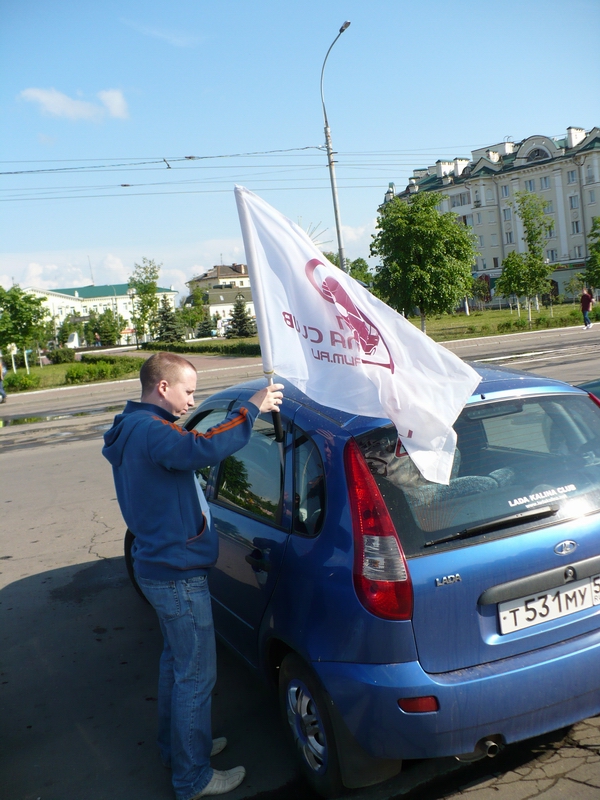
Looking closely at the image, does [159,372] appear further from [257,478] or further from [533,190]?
[533,190]

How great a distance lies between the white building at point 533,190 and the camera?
256 feet

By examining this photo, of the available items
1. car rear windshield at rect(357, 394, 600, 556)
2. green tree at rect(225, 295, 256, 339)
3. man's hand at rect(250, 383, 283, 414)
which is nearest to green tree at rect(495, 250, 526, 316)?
green tree at rect(225, 295, 256, 339)

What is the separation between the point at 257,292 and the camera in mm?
2830

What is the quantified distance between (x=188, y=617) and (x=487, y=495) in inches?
50.1

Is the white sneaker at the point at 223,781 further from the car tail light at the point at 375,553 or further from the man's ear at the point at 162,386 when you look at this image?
the man's ear at the point at 162,386

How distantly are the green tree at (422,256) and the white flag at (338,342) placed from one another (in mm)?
29810

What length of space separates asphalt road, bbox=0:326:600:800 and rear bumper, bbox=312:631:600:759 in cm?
46

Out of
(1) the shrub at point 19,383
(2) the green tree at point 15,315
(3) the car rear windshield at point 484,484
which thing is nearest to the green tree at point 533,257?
(1) the shrub at point 19,383

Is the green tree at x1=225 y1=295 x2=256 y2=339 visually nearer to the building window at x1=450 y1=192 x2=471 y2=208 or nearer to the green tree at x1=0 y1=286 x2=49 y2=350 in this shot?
the green tree at x1=0 y1=286 x2=49 y2=350

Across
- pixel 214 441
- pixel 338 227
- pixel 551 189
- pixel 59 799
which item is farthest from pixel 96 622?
pixel 551 189

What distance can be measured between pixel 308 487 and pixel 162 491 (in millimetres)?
580

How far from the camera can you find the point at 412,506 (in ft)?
8.73

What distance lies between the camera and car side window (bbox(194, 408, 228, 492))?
164 inches

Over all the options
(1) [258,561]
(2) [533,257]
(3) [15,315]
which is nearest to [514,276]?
(2) [533,257]
